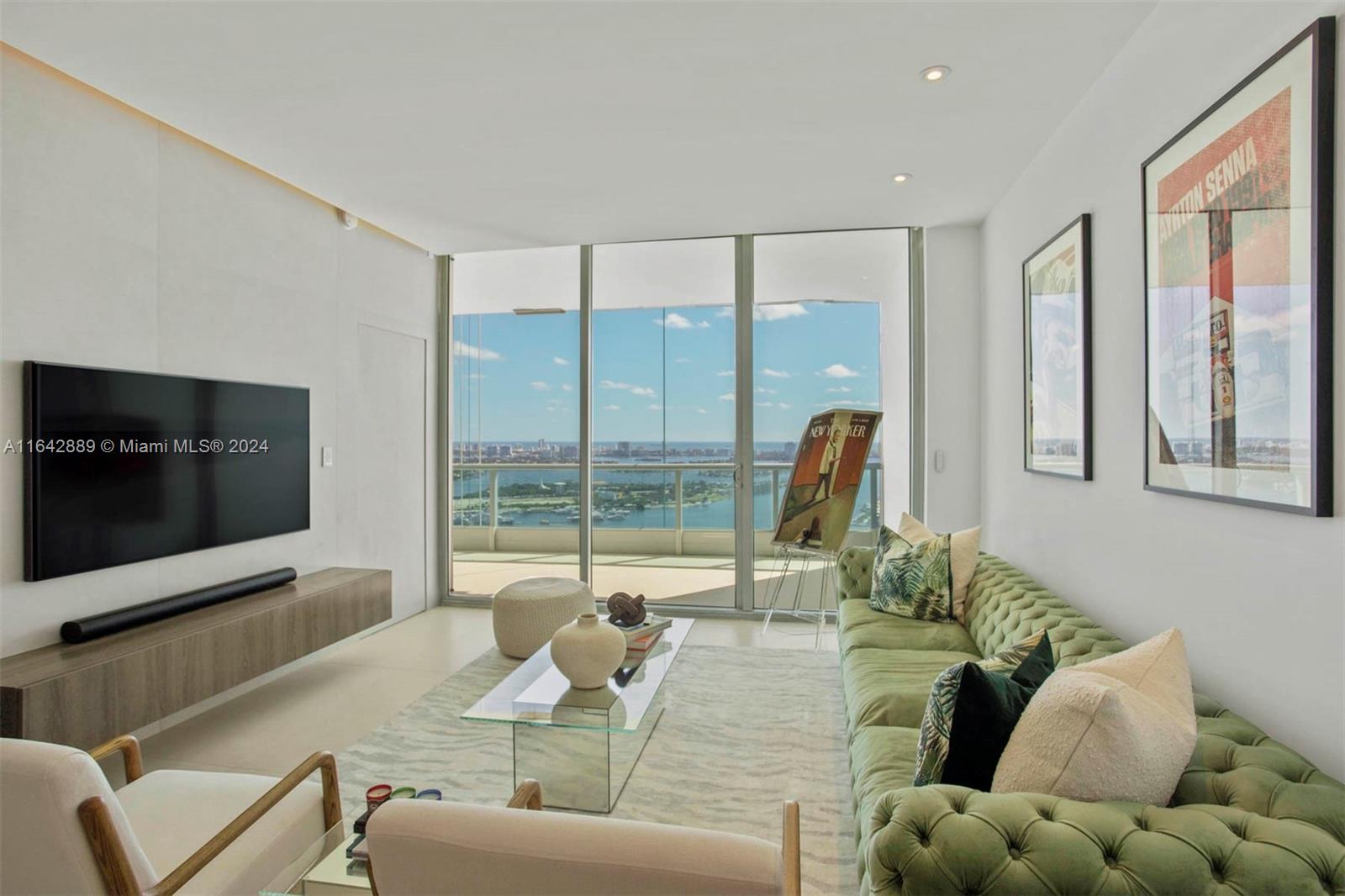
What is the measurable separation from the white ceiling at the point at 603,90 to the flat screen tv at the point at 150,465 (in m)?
1.21

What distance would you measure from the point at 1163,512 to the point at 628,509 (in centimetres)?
372

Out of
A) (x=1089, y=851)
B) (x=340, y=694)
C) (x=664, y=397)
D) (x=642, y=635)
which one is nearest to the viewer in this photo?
(x=1089, y=851)

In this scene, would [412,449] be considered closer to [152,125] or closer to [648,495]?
[648,495]

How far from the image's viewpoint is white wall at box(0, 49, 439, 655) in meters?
2.54

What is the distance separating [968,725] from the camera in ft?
4.55

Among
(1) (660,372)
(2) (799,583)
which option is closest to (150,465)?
(1) (660,372)

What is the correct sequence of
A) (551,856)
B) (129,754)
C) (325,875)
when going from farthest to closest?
(129,754) < (325,875) < (551,856)

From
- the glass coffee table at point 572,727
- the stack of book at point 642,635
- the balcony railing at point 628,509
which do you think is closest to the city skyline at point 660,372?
the balcony railing at point 628,509

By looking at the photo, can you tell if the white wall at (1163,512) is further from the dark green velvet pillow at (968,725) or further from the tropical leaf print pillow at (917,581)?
the dark green velvet pillow at (968,725)

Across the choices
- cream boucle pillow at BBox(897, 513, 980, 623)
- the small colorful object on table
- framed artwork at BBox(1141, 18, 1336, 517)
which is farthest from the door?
framed artwork at BBox(1141, 18, 1336, 517)

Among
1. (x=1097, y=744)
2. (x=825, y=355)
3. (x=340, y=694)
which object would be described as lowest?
(x=340, y=694)

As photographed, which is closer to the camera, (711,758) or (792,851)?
(792,851)

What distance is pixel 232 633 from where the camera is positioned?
9.88ft

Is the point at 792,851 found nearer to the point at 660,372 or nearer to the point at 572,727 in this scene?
the point at 572,727
